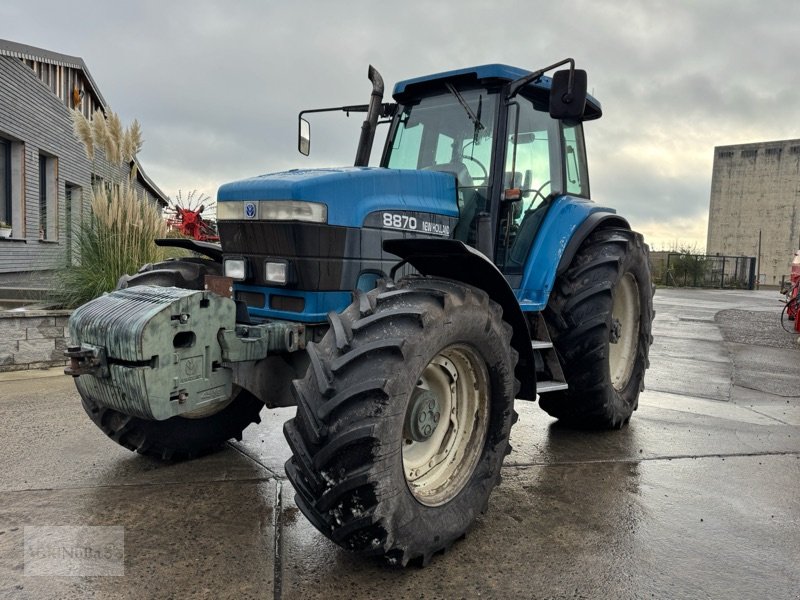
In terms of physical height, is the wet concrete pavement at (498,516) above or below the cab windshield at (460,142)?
below

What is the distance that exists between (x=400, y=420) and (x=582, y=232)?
2.32 meters

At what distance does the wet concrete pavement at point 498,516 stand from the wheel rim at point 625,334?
1.38 feet

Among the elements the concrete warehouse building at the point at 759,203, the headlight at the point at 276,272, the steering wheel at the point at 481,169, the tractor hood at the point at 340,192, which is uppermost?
the concrete warehouse building at the point at 759,203

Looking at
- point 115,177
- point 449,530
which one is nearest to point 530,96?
point 449,530

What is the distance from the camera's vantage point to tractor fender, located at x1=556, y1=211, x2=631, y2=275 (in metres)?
4.04

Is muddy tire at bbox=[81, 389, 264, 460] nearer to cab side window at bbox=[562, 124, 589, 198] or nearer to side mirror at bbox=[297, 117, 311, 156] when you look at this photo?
side mirror at bbox=[297, 117, 311, 156]

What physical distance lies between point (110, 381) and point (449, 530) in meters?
1.58

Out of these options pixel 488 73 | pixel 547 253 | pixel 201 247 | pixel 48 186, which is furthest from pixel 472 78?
pixel 48 186

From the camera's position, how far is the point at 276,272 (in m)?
3.07

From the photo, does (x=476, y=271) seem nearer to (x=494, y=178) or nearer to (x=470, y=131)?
(x=494, y=178)

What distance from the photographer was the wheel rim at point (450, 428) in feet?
9.09

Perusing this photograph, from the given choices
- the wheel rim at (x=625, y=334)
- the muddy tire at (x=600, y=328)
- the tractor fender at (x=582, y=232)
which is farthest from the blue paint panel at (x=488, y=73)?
the wheel rim at (x=625, y=334)

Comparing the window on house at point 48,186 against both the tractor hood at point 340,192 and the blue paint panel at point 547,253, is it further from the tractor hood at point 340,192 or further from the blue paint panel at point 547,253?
the blue paint panel at point 547,253

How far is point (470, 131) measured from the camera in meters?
3.88
